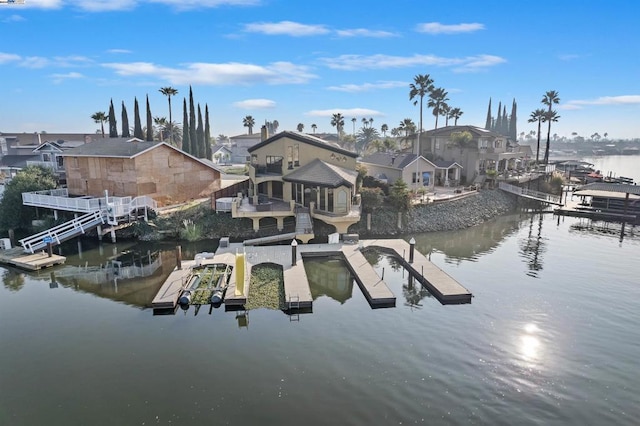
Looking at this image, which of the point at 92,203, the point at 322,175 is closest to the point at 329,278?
the point at 322,175

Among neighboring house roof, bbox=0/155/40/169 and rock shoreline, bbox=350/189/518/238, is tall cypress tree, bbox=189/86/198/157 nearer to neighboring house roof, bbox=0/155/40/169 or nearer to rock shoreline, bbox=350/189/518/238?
neighboring house roof, bbox=0/155/40/169

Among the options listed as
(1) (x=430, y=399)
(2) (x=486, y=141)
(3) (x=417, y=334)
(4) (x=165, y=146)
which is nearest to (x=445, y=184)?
(2) (x=486, y=141)

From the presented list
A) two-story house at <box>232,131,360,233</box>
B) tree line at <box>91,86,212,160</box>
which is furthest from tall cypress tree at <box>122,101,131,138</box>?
two-story house at <box>232,131,360,233</box>

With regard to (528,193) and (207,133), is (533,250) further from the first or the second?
(207,133)

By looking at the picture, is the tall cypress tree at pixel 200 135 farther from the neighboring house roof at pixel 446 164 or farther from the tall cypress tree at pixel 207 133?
the neighboring house roof at pixel 446 164

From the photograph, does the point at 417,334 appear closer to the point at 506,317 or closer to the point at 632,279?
the point at 506,317

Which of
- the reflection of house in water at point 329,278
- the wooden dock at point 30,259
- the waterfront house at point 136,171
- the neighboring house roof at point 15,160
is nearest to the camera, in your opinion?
the reflection of house in water at point 329,278

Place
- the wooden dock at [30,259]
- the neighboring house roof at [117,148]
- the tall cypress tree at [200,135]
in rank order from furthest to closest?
the tall cypress tree at [200,135] → the neighboring house roof at [117,148] → the wooden dock at [30,259]

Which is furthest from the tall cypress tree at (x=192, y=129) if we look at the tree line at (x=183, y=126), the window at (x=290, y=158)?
the window at (x=290, y=158)
